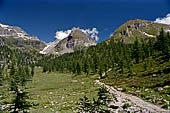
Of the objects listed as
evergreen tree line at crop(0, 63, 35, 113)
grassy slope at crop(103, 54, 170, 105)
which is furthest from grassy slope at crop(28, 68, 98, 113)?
grassy slope at crop(103, 54, 170, 105)

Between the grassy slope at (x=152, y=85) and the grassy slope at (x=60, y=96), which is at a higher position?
the grassy slope at (x=152, y=85)

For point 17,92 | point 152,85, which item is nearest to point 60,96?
point 152,85

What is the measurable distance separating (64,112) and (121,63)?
5481cm

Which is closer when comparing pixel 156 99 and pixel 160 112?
pixel 160 112

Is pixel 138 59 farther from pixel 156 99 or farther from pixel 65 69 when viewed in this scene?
pixel 65 69

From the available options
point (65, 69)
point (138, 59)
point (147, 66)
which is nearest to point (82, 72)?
point (65, 69)

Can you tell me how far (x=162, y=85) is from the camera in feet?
115

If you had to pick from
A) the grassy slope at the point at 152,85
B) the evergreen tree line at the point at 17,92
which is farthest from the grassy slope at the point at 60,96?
the grassy slope at the point at 152,85

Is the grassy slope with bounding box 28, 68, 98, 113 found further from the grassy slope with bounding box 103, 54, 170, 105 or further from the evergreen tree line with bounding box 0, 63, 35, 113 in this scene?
the grassy slope with bounding box 103, 54, 170, 105

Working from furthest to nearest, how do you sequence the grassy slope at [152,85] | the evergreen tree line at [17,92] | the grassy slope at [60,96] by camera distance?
1. the grassy slope at [152,85]
2. the grassy slope at [60,96]
3. the evergreen tree line at [17,92]

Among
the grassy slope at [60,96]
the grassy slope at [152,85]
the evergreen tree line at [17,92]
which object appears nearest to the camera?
the evergreen tree line at [17,92]

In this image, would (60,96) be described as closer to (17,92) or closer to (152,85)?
(152,85)

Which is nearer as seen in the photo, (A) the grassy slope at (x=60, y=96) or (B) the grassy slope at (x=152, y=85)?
(A) the grassy slope at (x=60, y=96)

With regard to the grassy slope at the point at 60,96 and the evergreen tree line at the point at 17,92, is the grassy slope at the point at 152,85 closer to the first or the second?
the grassy slope at the point at 60,96
